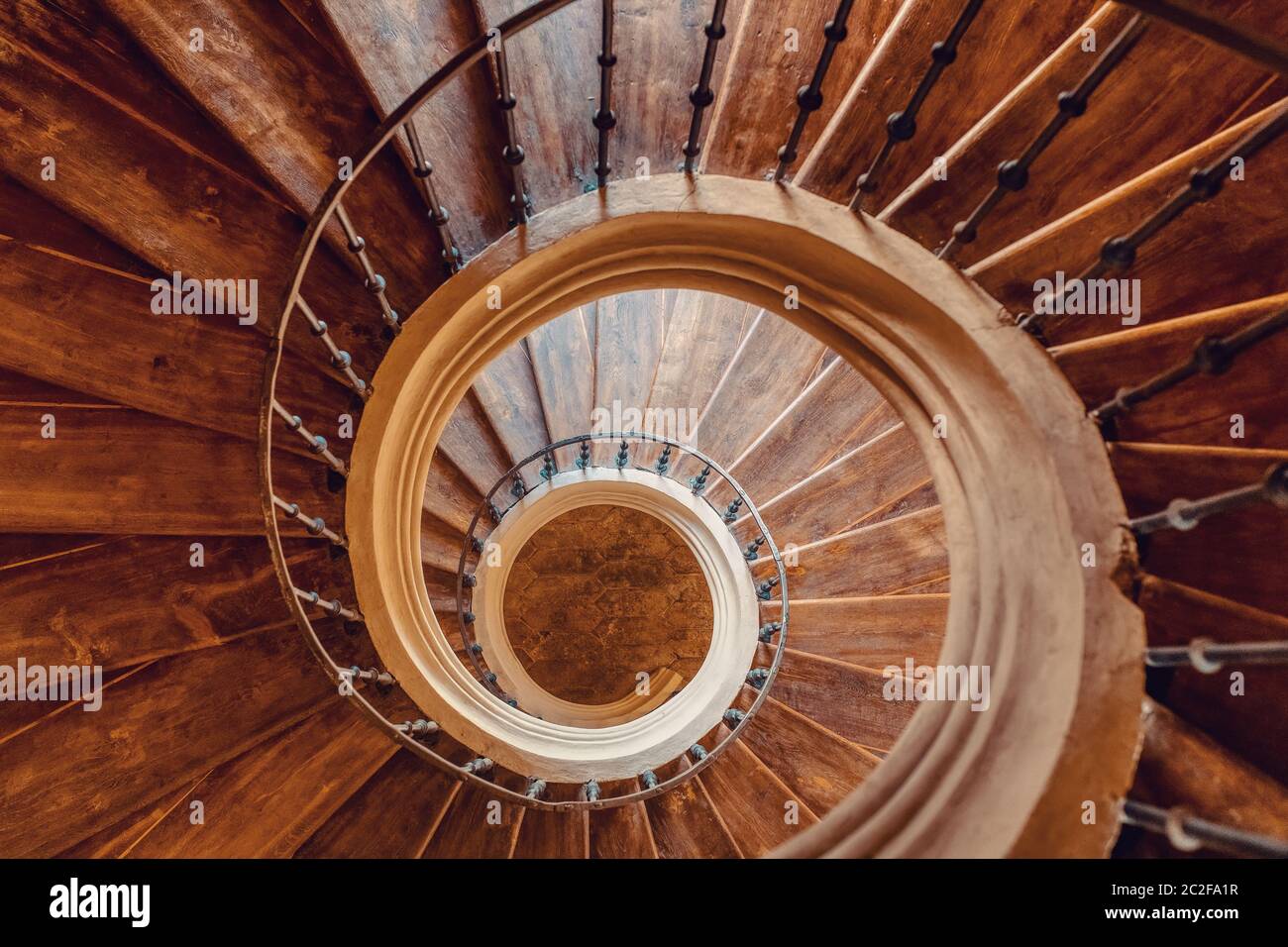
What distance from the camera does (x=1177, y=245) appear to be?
5.35 feet

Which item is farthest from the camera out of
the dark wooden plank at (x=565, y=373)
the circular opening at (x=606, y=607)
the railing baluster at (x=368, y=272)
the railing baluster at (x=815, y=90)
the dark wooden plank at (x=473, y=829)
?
the circular opening at (x=606, y=607)

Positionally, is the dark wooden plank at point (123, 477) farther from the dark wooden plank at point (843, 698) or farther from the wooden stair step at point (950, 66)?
the dark wooden plank at point (843, 698)

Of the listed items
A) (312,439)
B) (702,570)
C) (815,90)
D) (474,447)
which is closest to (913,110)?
(815,90)

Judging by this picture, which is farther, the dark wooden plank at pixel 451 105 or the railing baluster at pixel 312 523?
the railing baluster at pixel 312 523

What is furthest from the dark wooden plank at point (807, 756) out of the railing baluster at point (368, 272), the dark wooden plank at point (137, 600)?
the railing baluster at point (368, 272)

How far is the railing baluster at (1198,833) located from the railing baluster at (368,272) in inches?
97.6

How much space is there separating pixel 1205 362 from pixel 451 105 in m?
2.31

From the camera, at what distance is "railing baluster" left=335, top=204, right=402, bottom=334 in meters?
2.11

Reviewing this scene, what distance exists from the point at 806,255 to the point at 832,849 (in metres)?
1.78

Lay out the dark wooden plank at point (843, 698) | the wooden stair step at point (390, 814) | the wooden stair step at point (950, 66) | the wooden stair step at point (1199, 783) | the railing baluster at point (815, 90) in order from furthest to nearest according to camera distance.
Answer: the dark wooden plank at point (843, 698) < the wooden stair step at point (390, 814) < the wooden stair step at point (950, 66) < the railing baluster at point (815, 90) < the wooden stair step at point (1199, 783)

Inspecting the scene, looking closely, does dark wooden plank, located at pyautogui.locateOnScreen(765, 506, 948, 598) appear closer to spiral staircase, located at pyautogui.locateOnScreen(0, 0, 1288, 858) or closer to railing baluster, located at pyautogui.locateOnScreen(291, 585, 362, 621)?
spiral staircase, located at pyautogui.locateOnScreen(0, 0, 1288, 858)

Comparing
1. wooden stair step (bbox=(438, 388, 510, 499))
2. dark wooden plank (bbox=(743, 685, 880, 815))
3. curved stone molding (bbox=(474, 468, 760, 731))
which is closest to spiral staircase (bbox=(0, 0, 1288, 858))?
dark wooden plank (bbox=(743, 685, 880, 815))

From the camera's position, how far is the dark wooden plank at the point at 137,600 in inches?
87.7

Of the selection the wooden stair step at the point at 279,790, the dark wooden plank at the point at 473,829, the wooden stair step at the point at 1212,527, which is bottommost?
the dark wooden plank at the point at 473,829
